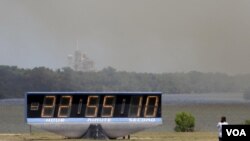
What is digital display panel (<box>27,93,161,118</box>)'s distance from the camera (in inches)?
1753

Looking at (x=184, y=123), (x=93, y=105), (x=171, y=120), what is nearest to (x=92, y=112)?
(x=93, y=105)

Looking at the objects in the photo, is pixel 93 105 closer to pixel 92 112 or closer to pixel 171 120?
pixel 92 112

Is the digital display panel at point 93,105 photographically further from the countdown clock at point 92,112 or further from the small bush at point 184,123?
the small bush at point 184,123

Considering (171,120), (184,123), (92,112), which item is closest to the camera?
(92,112)

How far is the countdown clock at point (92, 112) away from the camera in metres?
44.5

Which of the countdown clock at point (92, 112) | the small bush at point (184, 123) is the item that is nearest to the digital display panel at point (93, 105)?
the countdown clock at point (92, 112)

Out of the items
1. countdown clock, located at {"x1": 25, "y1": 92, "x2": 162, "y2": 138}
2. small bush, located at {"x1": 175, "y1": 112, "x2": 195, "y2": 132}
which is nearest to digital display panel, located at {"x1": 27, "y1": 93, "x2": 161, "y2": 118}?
countdown clock, located at {"x1": 25, "y1": 92, "x2": 162, "y2": 138}

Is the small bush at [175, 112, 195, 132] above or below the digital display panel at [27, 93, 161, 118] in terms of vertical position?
below

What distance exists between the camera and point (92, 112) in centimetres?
4488

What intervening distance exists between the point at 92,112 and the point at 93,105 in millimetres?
355

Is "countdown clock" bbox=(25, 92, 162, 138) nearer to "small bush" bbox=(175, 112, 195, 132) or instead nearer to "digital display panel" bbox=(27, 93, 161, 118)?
"digital display panel" bbox=(27, 93, 161, 118)

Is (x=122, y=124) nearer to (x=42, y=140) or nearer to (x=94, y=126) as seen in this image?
(x=94, y=126)

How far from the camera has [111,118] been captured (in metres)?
44.9

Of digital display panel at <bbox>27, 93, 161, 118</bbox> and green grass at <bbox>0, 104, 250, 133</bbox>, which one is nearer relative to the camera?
digital display panel at <bbox>27, 93, 161, 118</bbox>
